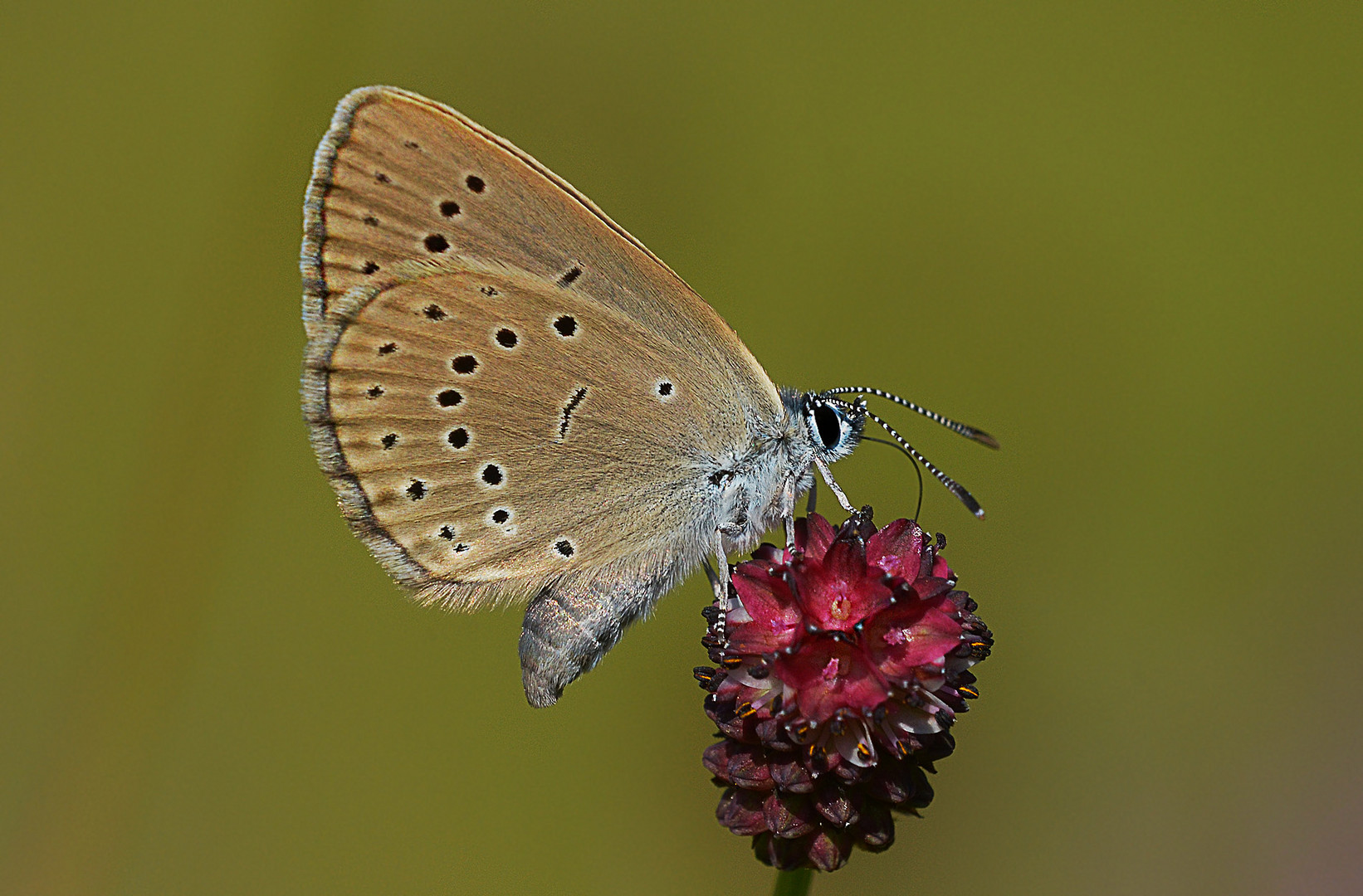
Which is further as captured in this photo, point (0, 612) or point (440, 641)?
point (440, 641)

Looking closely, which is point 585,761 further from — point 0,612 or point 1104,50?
point 1104,50

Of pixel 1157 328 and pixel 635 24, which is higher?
pixel 635 24

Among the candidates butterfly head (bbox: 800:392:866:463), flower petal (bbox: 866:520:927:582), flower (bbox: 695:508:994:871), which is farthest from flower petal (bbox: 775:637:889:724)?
butterfly head (bbox: 800:392:866:463)

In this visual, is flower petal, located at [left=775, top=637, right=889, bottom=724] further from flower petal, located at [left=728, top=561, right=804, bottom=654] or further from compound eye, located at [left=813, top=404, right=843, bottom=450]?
compound eye, located at [left=813, top=404, right=843, bottom=450]

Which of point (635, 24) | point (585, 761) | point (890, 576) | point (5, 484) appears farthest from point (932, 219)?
point (5, 484)

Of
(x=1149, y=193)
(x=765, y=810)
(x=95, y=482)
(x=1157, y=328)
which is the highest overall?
(x=1149, y=193)

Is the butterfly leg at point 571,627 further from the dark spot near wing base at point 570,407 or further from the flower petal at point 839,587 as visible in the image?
the flower petal at point 839,587

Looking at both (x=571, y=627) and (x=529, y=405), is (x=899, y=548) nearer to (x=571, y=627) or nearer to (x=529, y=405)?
(x=571, y=627)
